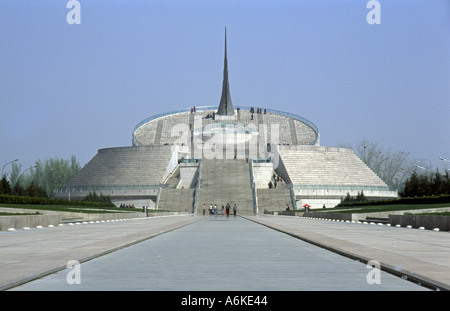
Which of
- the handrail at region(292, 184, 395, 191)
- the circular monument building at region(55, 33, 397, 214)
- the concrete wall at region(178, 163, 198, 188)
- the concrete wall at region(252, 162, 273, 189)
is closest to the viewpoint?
the circular monument building at region(55, 33, 397, 214)

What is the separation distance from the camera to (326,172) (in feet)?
242

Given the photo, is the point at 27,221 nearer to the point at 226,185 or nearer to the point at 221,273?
the point at 221,273

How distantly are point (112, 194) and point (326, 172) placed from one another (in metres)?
27.5

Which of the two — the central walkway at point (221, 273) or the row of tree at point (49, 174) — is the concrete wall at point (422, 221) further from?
the row of tree at point (49, 174)

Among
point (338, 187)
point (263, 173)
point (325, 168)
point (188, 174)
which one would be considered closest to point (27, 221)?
point (338, 187)

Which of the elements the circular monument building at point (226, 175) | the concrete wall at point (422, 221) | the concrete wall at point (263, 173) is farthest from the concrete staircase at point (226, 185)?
the concrete wall at point (422, 221)

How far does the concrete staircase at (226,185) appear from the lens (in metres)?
60.5

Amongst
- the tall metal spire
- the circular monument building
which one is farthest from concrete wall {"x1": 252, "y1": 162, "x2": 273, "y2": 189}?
the tall metal spire

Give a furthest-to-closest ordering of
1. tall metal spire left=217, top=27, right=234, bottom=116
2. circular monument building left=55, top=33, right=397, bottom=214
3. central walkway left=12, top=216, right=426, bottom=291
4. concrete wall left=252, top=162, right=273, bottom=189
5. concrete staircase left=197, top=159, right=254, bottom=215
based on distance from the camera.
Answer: tall metal spire left=217, top=27, right=234, bottom=116
concrete wall left=252, top=162, right=273, bottom=189
circular monument building left=55, top=33, right=397, bottom=214
concrete staircase left=197, top=159, right=254, bottom=215
central walkway left=12, top=216, right=426, bottom=291

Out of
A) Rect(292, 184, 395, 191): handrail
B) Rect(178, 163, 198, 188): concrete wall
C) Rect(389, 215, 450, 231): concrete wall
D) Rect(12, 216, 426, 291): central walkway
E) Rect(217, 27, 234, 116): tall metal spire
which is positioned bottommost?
Rect(389, 215, 450, 231): concrete wall

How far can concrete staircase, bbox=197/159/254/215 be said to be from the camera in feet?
198

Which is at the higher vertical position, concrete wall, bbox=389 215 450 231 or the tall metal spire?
the tall metal spire

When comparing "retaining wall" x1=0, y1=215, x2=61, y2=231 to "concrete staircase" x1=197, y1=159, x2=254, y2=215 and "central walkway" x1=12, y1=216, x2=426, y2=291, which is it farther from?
"concrete staircase" x1=197, y1=159, x2=254, y2=215
